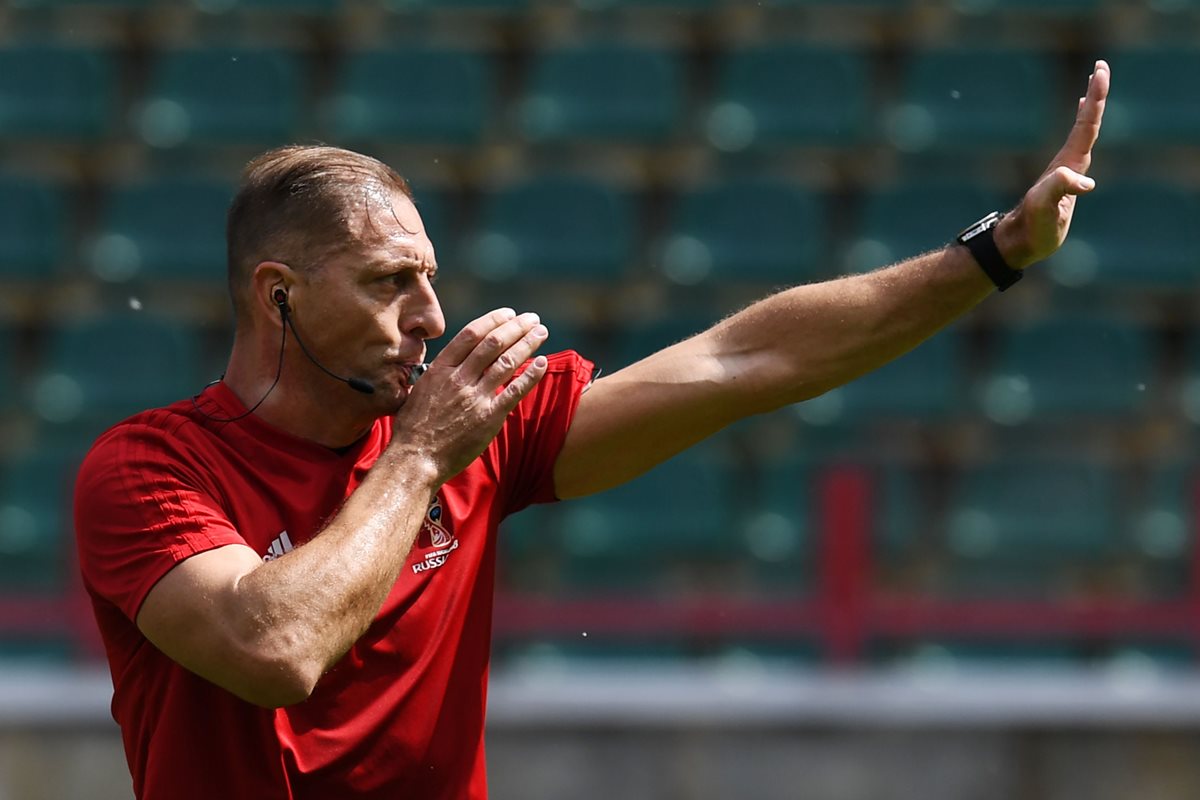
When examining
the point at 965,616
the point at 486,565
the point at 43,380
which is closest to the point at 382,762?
the point at 486,565

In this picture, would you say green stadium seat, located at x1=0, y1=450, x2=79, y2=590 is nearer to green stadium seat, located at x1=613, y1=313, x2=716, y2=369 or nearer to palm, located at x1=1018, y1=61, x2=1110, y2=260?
green stadium seat, located at x1=613, y1=313, x2=716, y2=369

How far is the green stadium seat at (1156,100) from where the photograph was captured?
33.3 ft

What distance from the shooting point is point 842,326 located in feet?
9.88

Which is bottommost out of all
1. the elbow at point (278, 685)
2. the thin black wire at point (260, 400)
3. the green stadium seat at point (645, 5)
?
the elbow at point (278, 685)

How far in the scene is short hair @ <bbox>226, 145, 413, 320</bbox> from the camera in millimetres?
2754

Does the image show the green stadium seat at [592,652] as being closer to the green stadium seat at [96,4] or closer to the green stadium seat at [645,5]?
the green stadium seat at [645,5]

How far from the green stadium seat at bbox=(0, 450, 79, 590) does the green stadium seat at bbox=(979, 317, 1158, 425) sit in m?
4.73

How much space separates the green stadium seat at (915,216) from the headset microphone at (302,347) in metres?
7.11

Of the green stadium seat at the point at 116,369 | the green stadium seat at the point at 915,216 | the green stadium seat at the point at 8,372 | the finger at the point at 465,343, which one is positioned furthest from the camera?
the green stadium seat at the point at 915,216

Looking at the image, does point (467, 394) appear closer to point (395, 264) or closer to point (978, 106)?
point (395, 264)

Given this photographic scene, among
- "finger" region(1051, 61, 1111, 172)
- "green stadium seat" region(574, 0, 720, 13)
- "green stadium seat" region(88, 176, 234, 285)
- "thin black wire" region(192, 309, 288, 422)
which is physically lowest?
"thin black wire" region(192, 309, 288, 422)

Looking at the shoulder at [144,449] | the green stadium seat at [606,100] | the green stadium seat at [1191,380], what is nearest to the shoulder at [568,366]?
the shoulder at [144,449]

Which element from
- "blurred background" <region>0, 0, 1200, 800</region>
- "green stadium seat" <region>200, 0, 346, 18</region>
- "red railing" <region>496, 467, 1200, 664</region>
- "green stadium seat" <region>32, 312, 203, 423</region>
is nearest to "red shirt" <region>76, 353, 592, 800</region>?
"blurred background" <region>0, 0, 1200, 800</region>

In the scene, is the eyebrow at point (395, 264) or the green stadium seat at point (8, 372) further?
the green stadium seat at point (8, 372)
